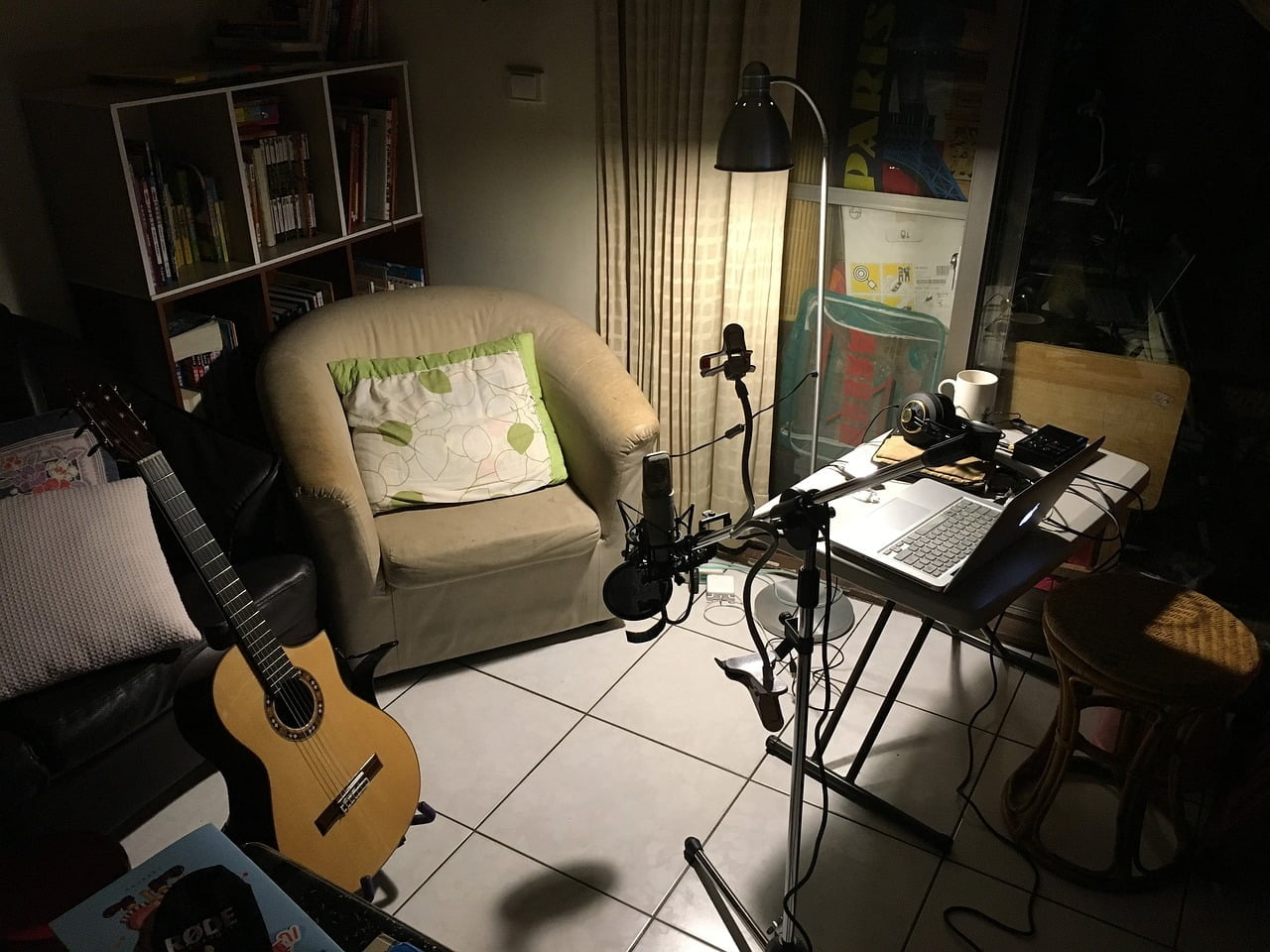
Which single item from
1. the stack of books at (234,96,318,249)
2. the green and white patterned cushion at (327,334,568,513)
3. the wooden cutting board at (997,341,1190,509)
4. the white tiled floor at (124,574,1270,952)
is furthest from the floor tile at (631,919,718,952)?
the stack of books at (234,96,318,249)

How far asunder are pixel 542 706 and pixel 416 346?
1.05 metres

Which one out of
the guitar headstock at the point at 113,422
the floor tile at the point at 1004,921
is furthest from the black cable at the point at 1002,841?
the guitar headstock at the point at 113,422

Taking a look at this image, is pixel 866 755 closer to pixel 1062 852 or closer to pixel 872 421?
pixel 1062 852

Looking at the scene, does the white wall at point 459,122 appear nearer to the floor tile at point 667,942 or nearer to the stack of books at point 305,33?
the stack of books at point 305,33

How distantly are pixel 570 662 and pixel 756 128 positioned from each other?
4.64 feet

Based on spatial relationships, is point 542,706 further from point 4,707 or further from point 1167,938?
point 1167,938

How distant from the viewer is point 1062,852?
2.12 m

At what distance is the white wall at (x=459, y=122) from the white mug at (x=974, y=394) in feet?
3.90

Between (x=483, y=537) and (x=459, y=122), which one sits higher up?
(x=459, y=122)

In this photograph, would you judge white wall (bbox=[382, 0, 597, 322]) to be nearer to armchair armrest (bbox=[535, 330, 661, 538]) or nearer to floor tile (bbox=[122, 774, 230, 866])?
armchair armrest (bbox=[535, 330, 661, 538])

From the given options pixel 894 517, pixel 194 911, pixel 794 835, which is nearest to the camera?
pixel 194 911

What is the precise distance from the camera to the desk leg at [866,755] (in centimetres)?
213

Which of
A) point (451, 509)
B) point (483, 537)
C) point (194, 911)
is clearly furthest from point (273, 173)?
point (194, 911)

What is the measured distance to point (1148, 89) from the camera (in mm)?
2260
